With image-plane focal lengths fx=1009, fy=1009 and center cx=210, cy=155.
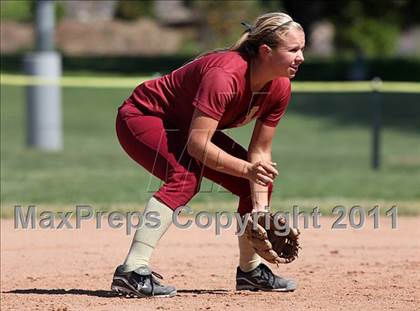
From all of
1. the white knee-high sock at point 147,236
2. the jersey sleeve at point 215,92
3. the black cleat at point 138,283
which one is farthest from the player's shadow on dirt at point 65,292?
the jersey sleeve at point 215,92

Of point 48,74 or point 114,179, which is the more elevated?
point 48,74

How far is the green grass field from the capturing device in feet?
35.7

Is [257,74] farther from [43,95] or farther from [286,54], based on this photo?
[43,95]

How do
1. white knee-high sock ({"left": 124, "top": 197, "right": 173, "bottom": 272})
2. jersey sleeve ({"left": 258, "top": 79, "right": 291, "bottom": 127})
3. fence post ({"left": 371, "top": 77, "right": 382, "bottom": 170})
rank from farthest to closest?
fence post ({"left": 371, "top": 77, "right": 382, "bottom": 170}), jersey sleeve ({"left": 258, "top": 79, "right": 291, "bottom": 127}), white knee-high sock ({"left": 124, "top": 197, "right": 173, "bottom": 272})

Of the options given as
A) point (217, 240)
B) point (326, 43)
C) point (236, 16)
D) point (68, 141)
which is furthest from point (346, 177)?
point (326, 43)

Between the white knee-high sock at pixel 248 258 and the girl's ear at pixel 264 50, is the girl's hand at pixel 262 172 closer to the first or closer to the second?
the girl's ear at pixel 264 50

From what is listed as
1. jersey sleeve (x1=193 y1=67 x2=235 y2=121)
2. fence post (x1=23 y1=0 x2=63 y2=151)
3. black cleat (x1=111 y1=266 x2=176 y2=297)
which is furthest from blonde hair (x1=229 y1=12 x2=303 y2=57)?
fence post (x1=23 y1=0 x2=63 y2=151)

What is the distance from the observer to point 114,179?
12.7 metres

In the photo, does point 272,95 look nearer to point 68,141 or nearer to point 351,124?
point 68,141

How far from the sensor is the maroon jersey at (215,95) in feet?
17.1

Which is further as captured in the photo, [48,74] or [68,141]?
[68,141]

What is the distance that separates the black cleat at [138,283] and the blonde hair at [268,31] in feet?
4.37

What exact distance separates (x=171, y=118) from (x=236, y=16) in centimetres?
3571

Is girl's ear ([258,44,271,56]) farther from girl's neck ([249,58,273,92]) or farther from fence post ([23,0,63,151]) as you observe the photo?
fence post ([23,0,63,151])
